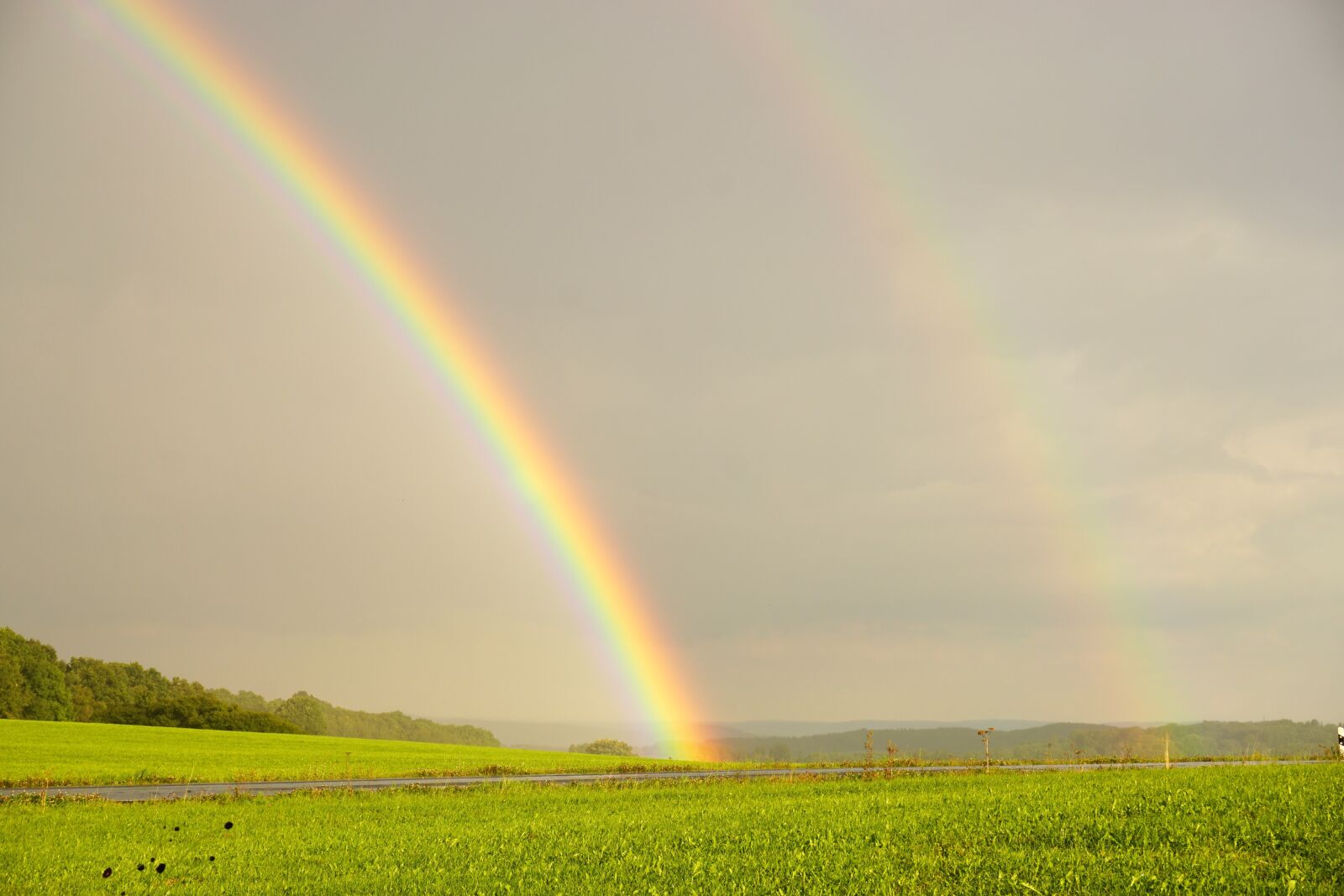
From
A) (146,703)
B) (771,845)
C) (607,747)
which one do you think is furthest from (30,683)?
(771,845)

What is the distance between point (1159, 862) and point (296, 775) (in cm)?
5275

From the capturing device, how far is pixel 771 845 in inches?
741

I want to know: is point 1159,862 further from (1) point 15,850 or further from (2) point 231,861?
(1) point 15,850

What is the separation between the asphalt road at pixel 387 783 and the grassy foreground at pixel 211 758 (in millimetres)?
1948

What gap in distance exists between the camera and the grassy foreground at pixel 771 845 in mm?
14523

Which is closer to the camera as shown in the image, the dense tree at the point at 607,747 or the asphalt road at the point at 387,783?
the asphalt road at the point at 387,783

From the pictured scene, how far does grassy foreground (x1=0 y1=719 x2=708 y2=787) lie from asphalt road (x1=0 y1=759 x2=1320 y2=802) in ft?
6.39

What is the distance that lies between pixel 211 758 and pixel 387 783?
89.6 feet

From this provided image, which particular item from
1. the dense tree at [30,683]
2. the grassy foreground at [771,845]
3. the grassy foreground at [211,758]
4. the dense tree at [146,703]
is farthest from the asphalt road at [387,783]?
the dense tree at [30,683]

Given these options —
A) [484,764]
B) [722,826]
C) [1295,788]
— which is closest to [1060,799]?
[1295,788]

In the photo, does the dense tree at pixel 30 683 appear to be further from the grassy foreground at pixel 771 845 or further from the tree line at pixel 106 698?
the grassy foreground at pixel 771 845

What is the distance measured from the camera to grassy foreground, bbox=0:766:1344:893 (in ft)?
47.6

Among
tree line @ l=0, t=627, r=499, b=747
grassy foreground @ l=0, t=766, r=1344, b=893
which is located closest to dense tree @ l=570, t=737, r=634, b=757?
tree line @ l=0, t=627, r=499, b=747

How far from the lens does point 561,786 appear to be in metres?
43.2
